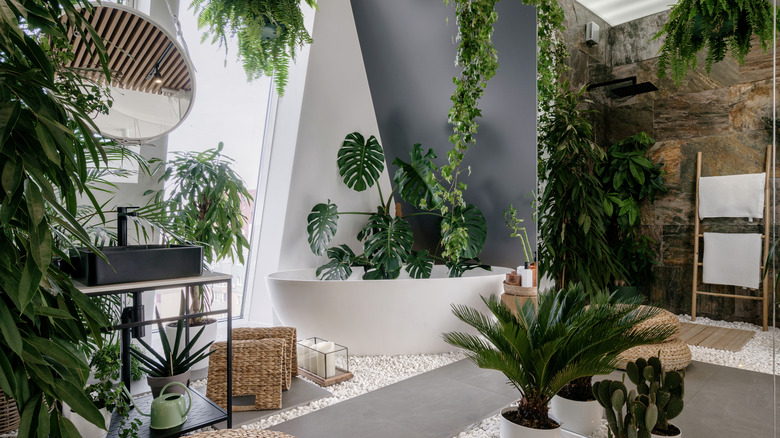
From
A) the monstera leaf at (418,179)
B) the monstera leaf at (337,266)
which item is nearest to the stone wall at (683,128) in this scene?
the monstera leaf at (418,179)

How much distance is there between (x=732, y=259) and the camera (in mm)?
1506

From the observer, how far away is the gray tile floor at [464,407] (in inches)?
62.3

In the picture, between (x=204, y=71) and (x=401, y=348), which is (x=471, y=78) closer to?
(x=401, y=348)

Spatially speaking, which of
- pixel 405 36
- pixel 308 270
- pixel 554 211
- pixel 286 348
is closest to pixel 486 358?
pixel 554 211

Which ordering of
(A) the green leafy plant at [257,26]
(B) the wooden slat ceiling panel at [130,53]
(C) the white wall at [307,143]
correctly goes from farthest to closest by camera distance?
1. (C) the white wall at [307,143]
2. (A) the green leafy plant at [257,26]
3. (B) the wooden slat ceiling panel at [130,53]

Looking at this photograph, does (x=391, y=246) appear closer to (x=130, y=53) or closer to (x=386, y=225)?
(x=386, y=225)

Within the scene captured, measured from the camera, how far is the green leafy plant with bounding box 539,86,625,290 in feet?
6.41

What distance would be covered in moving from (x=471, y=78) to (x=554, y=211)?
42.0 inches

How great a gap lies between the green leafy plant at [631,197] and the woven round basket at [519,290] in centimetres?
118

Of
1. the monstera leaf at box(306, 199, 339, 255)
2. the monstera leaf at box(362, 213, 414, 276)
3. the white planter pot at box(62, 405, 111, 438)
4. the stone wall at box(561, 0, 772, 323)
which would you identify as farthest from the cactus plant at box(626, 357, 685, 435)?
the monstera leaf at box(306, 199, 339, 255)

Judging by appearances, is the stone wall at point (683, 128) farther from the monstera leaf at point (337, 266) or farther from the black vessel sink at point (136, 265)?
the monstera leaf at point (337, 266)

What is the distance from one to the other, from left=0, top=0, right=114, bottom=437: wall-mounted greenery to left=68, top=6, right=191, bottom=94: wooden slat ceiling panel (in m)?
1.23

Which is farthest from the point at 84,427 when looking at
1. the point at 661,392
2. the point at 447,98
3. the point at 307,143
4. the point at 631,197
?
the point at 447,98

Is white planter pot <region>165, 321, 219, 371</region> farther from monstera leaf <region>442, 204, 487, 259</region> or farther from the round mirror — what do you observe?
monstera leaf <region>442, 204, 487, 259</region>
